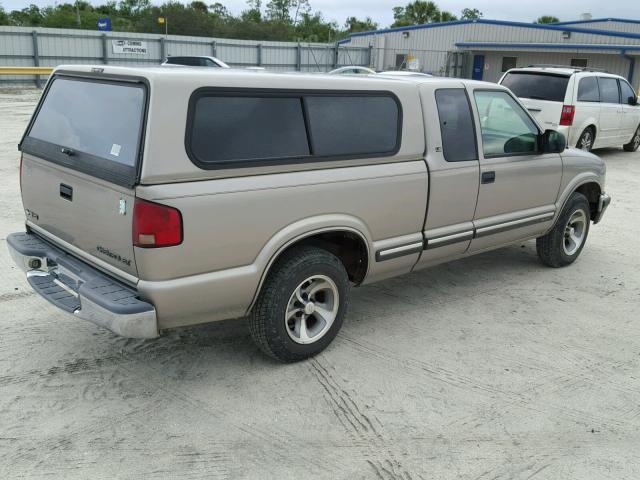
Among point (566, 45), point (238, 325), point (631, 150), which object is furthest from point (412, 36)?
point (238, 325)

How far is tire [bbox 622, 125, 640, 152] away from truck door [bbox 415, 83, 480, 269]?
37.8 feet

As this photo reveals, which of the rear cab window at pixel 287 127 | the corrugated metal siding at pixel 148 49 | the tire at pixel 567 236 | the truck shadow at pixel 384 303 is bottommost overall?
the truck shadow at pixel 384 303

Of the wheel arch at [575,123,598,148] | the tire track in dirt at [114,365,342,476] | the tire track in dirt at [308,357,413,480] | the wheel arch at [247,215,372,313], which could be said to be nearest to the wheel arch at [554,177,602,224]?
the wheel arch at [247,215,372,313]

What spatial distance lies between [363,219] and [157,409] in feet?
5.89

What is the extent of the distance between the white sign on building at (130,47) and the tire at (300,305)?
25.7m

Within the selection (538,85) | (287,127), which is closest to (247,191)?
(287,127)

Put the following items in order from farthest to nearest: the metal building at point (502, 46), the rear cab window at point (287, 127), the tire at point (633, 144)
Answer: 1. the metal building at point (502, 46)
2. the tire at point (633, 144)
3. the rear cab window at point (287, 127)

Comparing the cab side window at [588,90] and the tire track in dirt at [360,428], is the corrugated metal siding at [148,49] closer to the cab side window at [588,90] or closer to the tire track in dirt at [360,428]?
the cab side window at [588,90]

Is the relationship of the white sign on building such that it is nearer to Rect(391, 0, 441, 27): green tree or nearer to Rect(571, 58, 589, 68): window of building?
Rect(571, 58, 589, 68): window of building

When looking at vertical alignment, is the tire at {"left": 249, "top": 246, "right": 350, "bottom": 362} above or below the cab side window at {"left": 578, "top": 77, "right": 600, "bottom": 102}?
below

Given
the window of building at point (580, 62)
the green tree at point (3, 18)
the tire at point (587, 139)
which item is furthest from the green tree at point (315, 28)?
the tire at point (587, 139)

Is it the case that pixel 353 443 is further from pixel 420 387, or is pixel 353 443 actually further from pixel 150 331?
pixel 150 331

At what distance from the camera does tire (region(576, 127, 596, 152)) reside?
493 inches

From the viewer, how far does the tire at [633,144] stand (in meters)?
14.7
